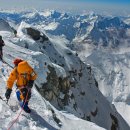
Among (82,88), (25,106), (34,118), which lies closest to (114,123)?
(82,88)

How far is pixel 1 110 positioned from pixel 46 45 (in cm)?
6753

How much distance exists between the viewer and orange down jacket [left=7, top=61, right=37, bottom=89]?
16.9 metres

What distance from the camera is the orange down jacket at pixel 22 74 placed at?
1692 cm

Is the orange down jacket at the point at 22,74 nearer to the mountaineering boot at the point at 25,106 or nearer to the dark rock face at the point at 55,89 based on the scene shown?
the mountaineering boot at the point at 25,106

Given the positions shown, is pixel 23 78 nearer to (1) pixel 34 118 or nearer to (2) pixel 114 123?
(1) pixel 34 118

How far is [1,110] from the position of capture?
57.7ft

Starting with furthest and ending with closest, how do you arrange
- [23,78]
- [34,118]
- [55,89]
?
[55,89] → [34,118] → [23,78]

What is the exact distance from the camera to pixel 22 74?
1708 centimetres

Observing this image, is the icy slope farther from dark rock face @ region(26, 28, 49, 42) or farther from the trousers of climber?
dark rock face @ region(26, 28, 49, 42)

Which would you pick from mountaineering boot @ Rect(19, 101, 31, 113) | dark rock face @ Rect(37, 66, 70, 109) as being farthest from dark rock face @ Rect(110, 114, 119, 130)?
mountaineering boot @ Rect(19, 101, 31, 113)

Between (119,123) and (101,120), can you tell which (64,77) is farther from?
(119,123)

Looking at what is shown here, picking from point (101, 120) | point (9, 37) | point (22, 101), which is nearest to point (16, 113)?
point (22, 101)

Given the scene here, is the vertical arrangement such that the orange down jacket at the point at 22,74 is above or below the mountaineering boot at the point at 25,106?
above

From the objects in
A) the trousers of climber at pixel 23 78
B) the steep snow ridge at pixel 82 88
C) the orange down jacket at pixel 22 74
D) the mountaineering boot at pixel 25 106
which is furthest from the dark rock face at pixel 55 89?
the orange down jacket at pixel 22 74
